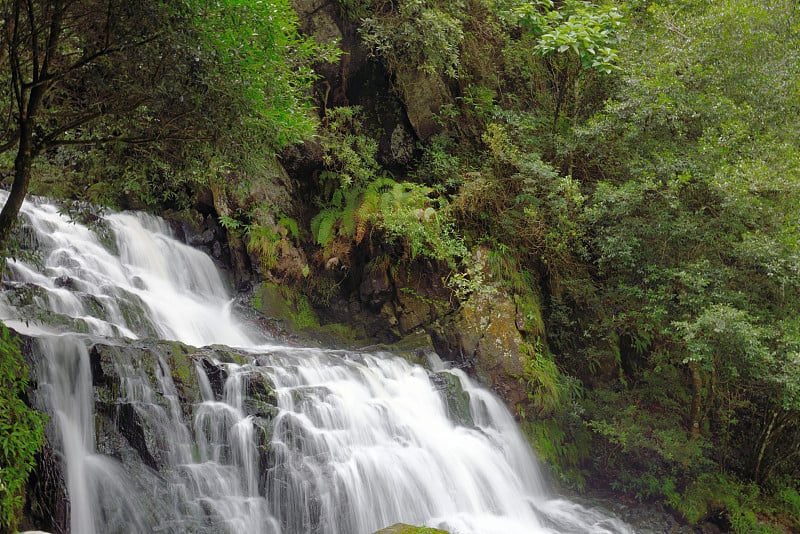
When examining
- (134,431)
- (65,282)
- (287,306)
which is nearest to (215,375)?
(134,431)

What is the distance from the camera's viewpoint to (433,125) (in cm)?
1476

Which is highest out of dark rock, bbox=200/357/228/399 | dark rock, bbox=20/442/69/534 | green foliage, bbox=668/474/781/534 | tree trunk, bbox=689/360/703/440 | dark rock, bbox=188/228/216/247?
dark rock, bbox=188/228/216/247

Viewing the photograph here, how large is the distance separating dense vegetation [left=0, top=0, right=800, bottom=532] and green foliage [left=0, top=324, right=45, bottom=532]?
1881mm

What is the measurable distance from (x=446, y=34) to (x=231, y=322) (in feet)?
27.6

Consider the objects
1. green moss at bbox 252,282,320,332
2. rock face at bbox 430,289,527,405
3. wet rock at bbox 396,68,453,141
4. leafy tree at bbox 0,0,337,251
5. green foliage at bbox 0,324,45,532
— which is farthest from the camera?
wet rock at bbox 396,68,453,141

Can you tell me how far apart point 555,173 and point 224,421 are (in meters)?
8.53

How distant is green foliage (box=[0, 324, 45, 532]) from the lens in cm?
493

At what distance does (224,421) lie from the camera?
7.27 metres

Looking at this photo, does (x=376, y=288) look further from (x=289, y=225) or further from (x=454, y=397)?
(x=454, y=397)

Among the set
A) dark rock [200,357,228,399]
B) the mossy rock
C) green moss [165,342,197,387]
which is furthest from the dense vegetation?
the mossy rock

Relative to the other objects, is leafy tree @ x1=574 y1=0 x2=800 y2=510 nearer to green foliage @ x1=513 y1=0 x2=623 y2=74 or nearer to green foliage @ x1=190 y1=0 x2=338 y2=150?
green foliage @ x1=513 y1=0 x2=623 y2=74

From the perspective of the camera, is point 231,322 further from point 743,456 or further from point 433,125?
point 743,456

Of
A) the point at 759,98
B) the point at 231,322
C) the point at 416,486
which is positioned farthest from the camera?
the point at 231,322

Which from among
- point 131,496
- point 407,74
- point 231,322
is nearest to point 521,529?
point 131,496
